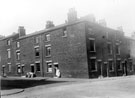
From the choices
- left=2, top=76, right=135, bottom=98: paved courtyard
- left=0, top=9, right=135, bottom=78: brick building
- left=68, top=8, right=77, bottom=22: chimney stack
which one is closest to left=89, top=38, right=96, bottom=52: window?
left=0, top=9, right=135, bottom=78: brick building

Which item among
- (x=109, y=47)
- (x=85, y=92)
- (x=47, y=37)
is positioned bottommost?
(x=85, y=92)

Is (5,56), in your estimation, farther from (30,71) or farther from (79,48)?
(79,48)

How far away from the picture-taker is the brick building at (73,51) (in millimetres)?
26172

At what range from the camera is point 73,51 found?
26984mm

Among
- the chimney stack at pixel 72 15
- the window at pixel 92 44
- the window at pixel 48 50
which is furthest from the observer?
the window at pixel 48 50

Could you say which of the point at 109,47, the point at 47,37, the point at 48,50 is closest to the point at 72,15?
the point at 47,37

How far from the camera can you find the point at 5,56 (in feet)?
135

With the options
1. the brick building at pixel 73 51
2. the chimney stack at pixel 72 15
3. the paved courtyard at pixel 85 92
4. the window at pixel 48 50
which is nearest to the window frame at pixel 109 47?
the brick building at pixel 73 51

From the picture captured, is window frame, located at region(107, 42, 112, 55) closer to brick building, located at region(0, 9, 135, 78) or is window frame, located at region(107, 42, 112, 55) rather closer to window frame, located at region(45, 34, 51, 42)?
brick building, located at region(0, 9, 135, 78)

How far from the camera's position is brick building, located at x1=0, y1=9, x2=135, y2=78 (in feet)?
85.9

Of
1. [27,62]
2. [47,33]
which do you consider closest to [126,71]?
[47,33]

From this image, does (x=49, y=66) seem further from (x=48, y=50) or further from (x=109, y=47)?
(x=109, y=47)

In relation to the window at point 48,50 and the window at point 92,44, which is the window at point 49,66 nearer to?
the window at point 48,50

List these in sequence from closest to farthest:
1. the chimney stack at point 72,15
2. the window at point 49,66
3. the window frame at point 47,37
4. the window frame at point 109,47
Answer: the chimney stack at point 72,15 < the window at point 49,66 < the window frame at point 47,37 < the window frame at point 109,47
